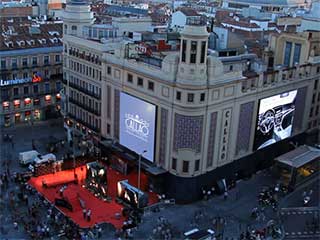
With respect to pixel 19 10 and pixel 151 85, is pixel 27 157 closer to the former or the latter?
pixel 151 85

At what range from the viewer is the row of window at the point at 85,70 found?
3291 inches

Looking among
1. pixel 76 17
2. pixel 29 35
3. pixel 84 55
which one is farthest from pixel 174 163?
pixel 29 35

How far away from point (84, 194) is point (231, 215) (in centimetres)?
2101

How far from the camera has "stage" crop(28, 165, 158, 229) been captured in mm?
63719

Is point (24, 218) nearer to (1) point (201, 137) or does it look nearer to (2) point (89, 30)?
(1) point (201, 137)

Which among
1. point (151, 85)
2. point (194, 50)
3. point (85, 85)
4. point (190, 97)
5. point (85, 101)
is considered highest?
point (194, 50)

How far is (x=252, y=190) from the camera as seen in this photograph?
241 ft

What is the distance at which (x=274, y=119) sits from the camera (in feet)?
257

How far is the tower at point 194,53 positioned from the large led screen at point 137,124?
8.03 meters

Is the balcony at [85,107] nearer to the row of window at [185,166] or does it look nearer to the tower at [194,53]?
the row of window at [185,166]

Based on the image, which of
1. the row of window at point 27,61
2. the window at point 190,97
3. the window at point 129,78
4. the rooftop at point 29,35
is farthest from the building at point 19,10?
the window at point 190,97

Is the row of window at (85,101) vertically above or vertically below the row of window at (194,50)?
below

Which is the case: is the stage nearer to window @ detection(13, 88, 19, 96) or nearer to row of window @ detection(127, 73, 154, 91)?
row of window @ detection(127, 73, 154, 91)

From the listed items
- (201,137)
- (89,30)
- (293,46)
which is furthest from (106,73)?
(293,46)
